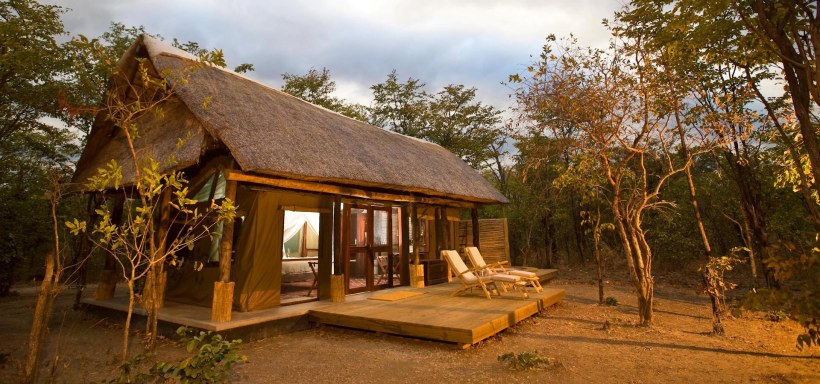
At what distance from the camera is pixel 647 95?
532 cm

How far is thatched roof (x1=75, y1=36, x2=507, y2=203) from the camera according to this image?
5195 millimetres

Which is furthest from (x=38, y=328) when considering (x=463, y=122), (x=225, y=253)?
(x=463, y=122)

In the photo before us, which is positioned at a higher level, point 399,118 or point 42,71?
point 399,118

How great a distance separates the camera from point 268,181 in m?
5.55

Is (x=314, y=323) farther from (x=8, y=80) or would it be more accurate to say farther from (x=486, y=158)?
(x=486, y=158)

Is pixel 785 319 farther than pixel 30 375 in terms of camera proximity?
Yes

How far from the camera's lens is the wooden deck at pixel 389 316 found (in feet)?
14.8

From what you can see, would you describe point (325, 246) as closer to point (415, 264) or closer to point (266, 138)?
point (266, 138)

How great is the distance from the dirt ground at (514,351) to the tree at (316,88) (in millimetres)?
14041

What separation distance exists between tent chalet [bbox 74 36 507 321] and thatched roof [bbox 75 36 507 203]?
2cm

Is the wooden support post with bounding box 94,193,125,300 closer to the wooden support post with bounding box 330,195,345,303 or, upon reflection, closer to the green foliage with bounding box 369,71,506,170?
the wooden support post with bounding box 330,195,345,303

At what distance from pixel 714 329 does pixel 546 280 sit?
5.56 m

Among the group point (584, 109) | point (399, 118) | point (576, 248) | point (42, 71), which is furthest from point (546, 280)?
point (42, 71)

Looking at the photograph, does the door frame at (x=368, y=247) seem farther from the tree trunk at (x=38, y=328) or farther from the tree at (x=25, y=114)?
the tree at (x=25, y=114)
